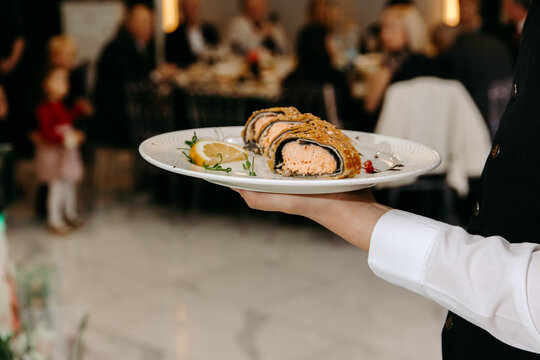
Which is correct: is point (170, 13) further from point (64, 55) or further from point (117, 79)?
point (64, 55)

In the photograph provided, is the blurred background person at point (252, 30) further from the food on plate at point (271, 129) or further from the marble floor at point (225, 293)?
the food on plate at point (271, 129)

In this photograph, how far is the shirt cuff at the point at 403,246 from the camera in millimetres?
883

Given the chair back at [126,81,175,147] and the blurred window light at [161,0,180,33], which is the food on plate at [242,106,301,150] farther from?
the blurred window light at [161,0,180,33]

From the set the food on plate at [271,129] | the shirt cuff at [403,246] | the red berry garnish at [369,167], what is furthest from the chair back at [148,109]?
the shirt cuff at [403,246]

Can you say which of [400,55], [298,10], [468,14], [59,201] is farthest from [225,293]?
[298,10]

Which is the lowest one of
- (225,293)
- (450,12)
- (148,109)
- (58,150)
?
(225,293)

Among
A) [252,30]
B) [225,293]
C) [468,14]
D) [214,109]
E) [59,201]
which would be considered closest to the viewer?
[225,293]

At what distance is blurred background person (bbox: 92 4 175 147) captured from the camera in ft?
16.8

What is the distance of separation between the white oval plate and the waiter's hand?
0.05 feet

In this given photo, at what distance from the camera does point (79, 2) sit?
23.4ft

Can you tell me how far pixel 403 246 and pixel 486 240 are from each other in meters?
0.12

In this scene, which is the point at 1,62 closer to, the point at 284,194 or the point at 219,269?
the point at 219,269

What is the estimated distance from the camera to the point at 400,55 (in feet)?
13.9

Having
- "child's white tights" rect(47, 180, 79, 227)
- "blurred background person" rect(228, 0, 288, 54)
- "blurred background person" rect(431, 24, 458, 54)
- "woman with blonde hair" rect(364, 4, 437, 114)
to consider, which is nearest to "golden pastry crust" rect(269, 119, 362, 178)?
"woman with blonde hair" rect(364, 4, 437, 114)
